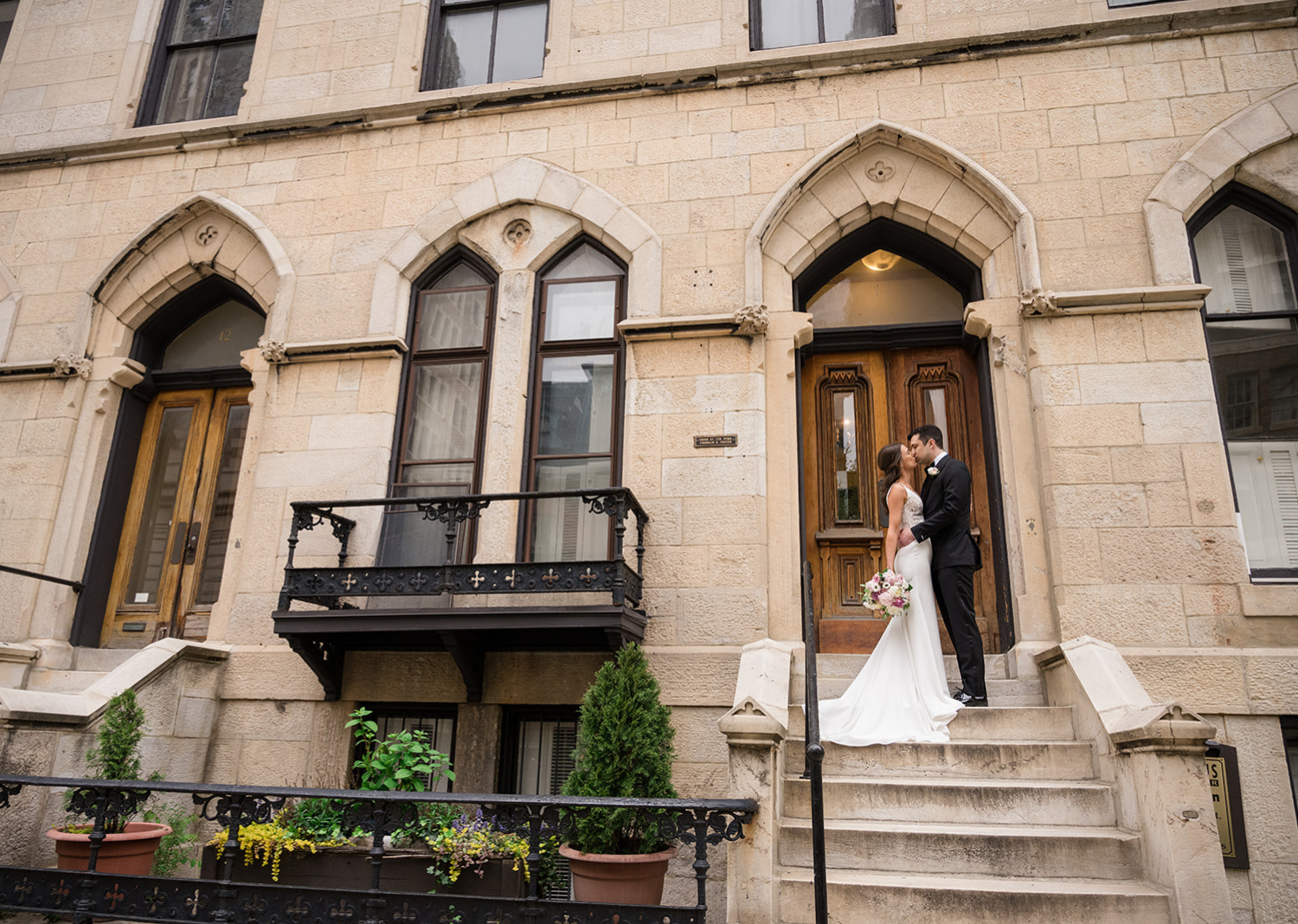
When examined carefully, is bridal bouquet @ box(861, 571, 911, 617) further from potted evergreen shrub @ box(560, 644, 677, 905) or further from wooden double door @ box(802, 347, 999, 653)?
potted evergreen shrub @ box(560, 644, 677, 905)

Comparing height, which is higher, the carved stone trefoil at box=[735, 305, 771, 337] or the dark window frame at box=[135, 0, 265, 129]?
the dark window frame at box=[135, 0, 265, 129]

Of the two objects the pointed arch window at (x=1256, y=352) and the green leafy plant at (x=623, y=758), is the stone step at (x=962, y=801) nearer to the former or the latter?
the green leafy plant at (x=623, y=758)

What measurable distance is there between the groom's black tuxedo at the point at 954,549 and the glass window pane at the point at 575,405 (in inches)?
115

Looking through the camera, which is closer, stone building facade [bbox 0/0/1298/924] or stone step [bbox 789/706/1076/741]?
stone step [bbox 789/706/1076/741]

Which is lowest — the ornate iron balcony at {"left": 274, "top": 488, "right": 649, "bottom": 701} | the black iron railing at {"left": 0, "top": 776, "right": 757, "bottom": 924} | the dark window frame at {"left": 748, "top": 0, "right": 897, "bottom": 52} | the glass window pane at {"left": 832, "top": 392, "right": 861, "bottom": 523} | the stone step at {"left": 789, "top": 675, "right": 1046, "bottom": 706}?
the black iron railing at {"left": 0, "top": 776, "right": 757, "bottom": 924}

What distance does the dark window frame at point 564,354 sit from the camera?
7.97 m

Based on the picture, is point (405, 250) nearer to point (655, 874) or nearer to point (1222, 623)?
point (655, 874)

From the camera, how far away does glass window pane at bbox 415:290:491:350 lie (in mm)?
8703

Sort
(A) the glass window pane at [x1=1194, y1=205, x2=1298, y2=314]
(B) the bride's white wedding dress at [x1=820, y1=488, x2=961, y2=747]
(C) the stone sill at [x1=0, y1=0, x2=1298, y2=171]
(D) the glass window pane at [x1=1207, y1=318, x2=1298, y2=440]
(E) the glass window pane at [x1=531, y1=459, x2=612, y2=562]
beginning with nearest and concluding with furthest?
1. (B) the bride's white wedding dress at [x1=820, y1=488, x2=961, y2=747]
2. (D) the glass window pane at [x1=1207, y1=318, x2=1298, y2=440]
3. (A) the glass window pane at [x1=1194, y1=205, x2=1298, y2=314]
4. (E) the glass window pane at [x1=531, y1=459, x2=612, y2=562]
5. (C) the stone sill at [x1=0, y1=0, x2=1298, y2=171]

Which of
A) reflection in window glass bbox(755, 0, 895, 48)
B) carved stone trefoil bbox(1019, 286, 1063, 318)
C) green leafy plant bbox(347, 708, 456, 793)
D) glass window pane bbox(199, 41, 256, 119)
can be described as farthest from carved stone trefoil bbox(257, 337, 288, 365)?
carved stone trefoil bbox(1019, 286, 1063, 318)

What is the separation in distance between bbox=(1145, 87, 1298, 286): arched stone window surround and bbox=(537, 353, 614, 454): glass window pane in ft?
15.6

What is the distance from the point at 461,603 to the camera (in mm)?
7637

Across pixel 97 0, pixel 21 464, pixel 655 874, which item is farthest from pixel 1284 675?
pixel 97 0

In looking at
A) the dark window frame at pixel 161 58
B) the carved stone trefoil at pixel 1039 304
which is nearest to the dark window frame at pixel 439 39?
the dark window frame at pixel 161 58
